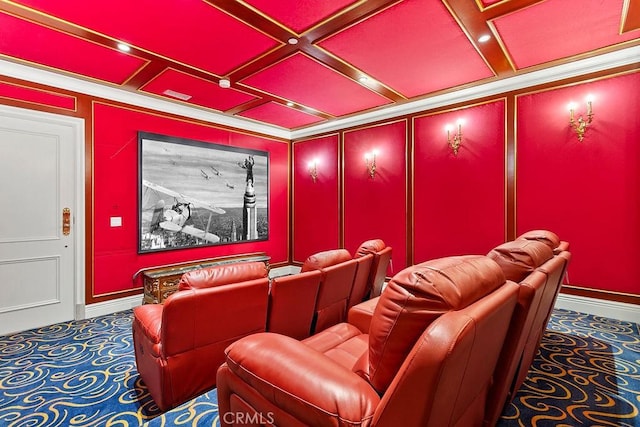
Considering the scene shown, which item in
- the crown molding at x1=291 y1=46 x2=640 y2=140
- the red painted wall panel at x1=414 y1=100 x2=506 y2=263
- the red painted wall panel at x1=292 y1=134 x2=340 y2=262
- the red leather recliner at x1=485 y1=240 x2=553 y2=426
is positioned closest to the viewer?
the red leather recliner at x1=485 y1=240 x2=553 y2=426

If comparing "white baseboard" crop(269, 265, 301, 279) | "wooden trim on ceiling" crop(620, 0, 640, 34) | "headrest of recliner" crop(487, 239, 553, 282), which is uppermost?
"wooden trim on ceiling" crop(620, 0, 640, 34)

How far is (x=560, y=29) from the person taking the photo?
264cm

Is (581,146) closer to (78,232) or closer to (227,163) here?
(227,163)

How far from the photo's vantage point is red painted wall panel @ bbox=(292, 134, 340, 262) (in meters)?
5.59

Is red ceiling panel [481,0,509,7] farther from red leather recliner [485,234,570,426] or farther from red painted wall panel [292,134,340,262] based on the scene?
red painted wall panel [292,134,340,262]

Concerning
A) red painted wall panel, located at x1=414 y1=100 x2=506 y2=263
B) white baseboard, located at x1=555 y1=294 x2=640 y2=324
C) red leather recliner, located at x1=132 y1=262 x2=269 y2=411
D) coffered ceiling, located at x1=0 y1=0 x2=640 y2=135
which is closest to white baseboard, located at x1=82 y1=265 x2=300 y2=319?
red leather recliner, located at x1=132 y1=262 x2=269 y2=411

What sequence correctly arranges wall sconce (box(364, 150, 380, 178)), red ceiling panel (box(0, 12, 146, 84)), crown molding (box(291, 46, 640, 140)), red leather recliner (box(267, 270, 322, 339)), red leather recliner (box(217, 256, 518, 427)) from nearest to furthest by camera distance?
red leather recliner (box(217, 256, 518, 427))
red leather recliner (box(267, 270, 322, 339))
red ceiling panel (box(0, 12, 146, 84))
crown molding (box(291, 46, 640, 140))
wall sconce (box(364, 150, 380, 178))

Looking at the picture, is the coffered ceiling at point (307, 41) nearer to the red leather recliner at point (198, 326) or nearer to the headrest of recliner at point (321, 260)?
the headrest of recliner at point (321, 260)

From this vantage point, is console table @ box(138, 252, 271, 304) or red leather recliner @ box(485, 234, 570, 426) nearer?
red leather recliner @ box(485, 234, 570, 426)

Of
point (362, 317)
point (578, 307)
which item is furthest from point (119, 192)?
point (578, 307)

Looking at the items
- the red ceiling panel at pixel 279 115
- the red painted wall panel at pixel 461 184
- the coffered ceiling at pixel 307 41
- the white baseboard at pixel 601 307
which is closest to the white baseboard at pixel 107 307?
the coffered ceiling at pixel 307 41

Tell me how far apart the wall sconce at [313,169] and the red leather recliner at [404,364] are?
4759mm

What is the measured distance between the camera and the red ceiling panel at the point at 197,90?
356 cm

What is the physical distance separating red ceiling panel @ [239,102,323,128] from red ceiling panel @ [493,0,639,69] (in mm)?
2944
